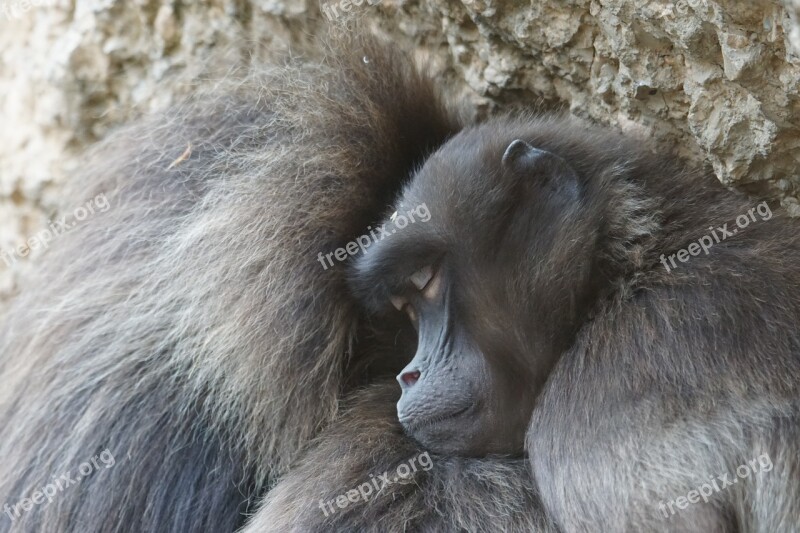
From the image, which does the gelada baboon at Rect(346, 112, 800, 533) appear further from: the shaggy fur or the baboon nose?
the shaggy fur

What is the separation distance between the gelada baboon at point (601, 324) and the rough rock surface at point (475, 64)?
181 mm

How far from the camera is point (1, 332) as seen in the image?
355 cm

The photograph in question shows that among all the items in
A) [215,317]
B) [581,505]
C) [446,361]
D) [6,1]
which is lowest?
[581,505]

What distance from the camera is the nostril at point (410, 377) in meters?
2.75

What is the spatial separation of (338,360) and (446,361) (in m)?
0.38

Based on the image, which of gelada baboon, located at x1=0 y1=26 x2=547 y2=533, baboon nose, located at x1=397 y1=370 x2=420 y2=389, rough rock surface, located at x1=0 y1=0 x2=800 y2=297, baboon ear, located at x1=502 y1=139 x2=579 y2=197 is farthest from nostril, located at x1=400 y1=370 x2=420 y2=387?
rough rock surface, located at x1=0 y1=0 x2=800 y2=297

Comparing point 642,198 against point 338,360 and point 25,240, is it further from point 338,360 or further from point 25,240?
point 25,240

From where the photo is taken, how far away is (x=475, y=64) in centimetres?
351

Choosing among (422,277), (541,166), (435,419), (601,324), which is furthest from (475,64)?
(435,419)

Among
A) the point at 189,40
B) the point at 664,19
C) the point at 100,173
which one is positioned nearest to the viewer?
the point at 664,19

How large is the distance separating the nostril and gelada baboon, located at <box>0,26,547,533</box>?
0.19 metres

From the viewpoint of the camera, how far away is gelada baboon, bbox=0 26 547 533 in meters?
2.90

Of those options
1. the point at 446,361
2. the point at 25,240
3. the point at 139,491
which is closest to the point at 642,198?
the point at 446,361

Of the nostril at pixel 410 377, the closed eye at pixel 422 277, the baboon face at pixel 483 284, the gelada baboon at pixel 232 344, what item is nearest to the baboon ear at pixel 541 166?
the baboon face at pixel 483 284
